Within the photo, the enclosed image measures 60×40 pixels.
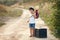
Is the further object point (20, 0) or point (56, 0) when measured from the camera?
point (20, 0)

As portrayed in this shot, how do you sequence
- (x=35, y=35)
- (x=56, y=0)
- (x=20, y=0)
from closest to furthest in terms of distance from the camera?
(x=56, y=0) < (x=35, y=35) < (x=20, y=0)

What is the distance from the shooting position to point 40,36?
11.7 metres

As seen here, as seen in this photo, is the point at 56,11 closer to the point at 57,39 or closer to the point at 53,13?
the point at 53,13

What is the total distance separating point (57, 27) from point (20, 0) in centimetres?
6224

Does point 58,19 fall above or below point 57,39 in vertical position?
above

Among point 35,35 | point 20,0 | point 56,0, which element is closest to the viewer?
point 56,0

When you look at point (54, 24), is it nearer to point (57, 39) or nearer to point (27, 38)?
point (57, 39)

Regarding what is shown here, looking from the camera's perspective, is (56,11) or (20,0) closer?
(56,11)

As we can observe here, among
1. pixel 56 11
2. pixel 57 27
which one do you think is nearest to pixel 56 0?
pixel 56 11

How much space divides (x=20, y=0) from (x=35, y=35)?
6156 cm

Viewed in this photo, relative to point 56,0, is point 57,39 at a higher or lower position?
lower

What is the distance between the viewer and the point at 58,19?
11375mm

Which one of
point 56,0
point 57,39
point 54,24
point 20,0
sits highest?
point 20,0

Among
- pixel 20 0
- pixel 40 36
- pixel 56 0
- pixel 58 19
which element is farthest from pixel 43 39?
pixel 20 0
